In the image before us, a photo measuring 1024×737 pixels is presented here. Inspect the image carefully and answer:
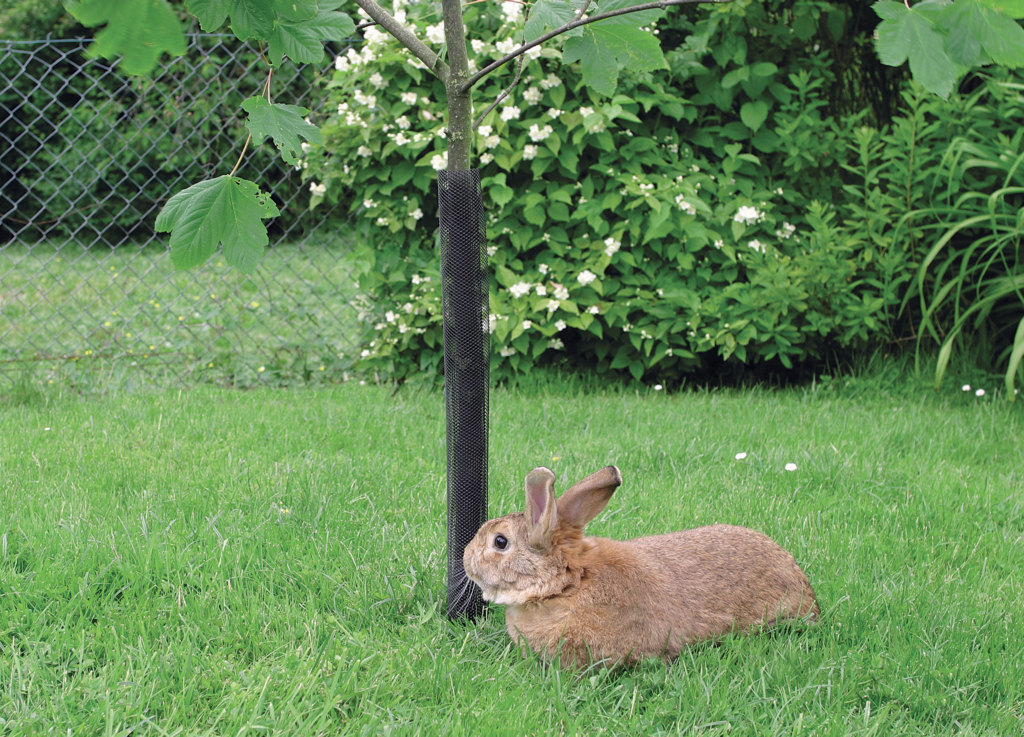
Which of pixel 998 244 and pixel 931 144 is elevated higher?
pixel 931 144

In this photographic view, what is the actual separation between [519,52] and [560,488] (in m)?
1.63

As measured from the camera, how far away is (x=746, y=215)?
457 centimetres

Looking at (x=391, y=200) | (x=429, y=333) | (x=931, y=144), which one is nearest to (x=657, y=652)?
(x=429, y=333)

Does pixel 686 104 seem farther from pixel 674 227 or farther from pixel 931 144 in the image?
pixel 931 144

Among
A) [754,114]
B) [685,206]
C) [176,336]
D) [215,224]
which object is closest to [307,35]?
[215,224]

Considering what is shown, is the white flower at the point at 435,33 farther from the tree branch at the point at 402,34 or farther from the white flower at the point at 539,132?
the tree branch at the point at 402,34

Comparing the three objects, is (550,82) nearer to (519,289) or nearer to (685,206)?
(685,206)

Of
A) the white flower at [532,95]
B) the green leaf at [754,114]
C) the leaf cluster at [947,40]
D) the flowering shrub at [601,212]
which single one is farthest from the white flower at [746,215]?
the leaf cluster at [947,40]

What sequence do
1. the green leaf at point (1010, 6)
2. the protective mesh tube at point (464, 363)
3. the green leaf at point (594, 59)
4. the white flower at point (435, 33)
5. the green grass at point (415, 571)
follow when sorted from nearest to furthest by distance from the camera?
the green leaf at point (1010, 6), the green leaf at point (594, 59), the green grass at point (415, 571), the protective mesh tube at point (464, 363), the white flower at point (435, 33)

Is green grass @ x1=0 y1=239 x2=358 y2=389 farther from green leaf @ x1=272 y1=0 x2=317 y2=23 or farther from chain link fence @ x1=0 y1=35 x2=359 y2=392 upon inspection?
green leaf @ x1=272 y1=0 x2=317 y2=23

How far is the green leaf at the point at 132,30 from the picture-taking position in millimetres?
959

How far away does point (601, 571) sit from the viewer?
1.95 meters

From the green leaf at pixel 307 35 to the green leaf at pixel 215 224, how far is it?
255 millimetres

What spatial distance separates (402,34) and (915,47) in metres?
1.15
